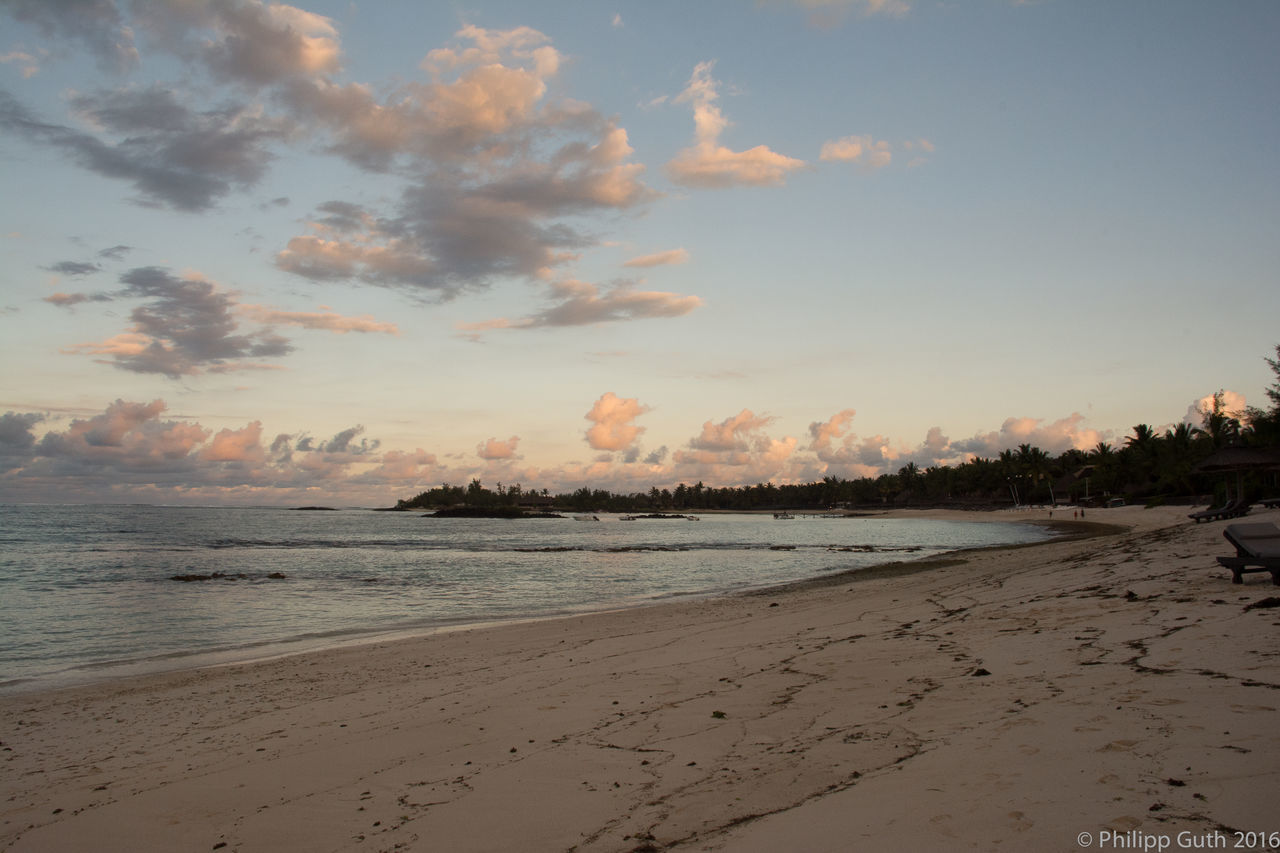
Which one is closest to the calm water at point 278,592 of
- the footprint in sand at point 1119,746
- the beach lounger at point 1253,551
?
the footprint in sand at point 1119,746

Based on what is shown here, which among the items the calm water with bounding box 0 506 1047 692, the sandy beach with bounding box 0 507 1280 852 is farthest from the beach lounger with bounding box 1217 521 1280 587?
the calm water with bounding box 0 506 1047 692

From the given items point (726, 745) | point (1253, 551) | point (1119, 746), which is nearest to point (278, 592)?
point (726, 745)

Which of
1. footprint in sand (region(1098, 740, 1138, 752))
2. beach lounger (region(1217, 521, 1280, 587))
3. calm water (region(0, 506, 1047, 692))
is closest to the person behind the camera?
footprint in sand (region(1098, 740, 1138, 752))

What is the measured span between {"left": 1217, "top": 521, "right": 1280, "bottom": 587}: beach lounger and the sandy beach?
38 cm

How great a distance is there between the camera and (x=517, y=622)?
60.2ft

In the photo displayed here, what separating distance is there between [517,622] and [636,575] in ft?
55.3

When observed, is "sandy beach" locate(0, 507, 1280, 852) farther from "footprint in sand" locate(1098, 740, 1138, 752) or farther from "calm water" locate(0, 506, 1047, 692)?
"calm water" locate(0, 506, 1047, 692)

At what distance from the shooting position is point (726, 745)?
19.9 ft

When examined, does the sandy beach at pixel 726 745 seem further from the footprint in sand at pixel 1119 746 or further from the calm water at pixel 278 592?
the calm water at pixel 278 592

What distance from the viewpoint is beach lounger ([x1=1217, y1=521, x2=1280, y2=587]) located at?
395 inches

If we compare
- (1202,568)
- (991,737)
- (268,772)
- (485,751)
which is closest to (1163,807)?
(991,737)

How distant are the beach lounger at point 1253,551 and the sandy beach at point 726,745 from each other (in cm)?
38

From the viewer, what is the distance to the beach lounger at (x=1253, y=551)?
32.9 ft

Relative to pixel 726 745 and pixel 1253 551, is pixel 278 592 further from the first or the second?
pixel 1253 551
